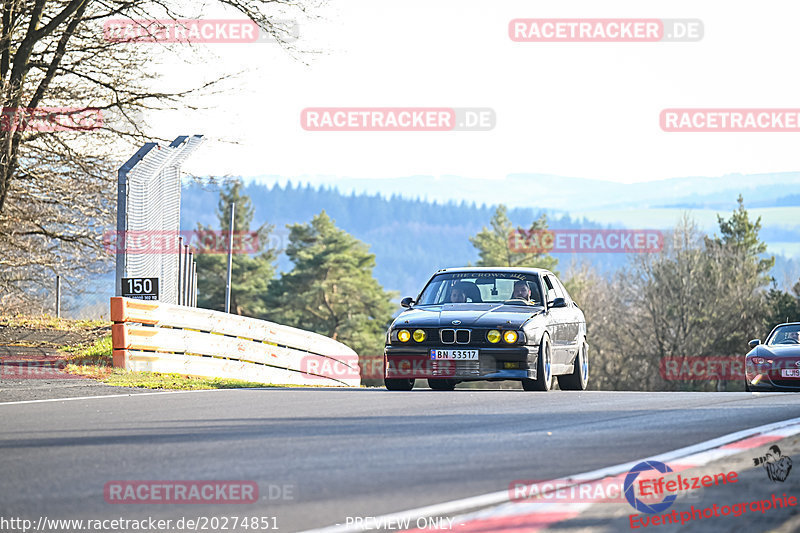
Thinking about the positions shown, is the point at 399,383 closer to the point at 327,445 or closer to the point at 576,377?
the point at 576,377

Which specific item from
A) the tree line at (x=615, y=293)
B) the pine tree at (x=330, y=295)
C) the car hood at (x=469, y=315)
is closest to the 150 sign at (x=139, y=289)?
the car hood at (x=469, y=315)

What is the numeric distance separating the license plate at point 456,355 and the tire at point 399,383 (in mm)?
648

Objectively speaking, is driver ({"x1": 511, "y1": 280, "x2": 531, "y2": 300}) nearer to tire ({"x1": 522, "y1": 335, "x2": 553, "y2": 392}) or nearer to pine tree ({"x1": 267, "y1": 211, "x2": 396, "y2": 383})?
tire ({"x1": 522, "y1": 335, "x2": 553, "y2": 392})

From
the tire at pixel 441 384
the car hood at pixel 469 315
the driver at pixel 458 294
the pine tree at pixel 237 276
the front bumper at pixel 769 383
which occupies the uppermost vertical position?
the pine tree at pixel 237 276

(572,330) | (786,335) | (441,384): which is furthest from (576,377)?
(786,335)

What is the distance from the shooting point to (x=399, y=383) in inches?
514

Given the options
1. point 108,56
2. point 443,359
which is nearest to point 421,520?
point 443,359

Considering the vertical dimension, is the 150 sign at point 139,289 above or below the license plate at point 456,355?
above

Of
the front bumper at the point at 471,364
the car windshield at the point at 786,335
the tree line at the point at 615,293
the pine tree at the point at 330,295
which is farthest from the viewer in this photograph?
the pine tree at the point at 330,295

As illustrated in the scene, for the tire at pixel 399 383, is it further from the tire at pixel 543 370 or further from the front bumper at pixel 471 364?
the tire at pixel 543 370

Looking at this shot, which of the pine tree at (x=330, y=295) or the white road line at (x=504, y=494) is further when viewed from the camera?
the pine tree at (x=330, y=295)

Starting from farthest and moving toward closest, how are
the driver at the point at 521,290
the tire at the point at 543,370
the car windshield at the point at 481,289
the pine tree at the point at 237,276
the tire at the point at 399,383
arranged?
the pine tree at the point at 237,276
the driver at the point at 521,290
the car windshield at the point at 481,289
the tire at the point at 399,383
the tire at the point at 543,370

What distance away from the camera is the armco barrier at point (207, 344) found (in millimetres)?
15812

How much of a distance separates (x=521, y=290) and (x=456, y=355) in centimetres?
203
